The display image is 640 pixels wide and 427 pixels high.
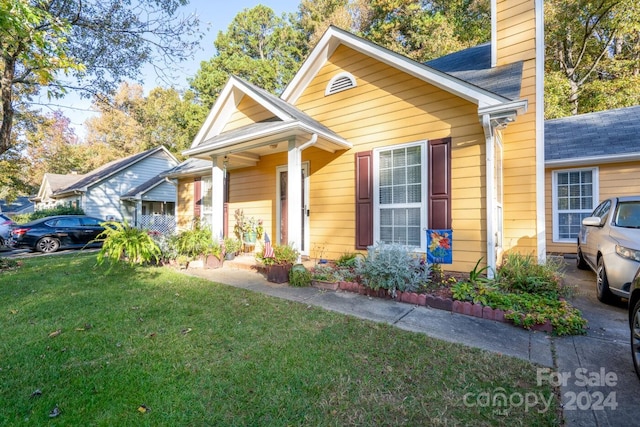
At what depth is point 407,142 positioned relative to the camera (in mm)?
5453

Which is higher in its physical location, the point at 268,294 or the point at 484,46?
the point at 484,46

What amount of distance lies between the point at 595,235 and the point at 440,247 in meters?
2.51

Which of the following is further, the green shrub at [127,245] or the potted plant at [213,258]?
the potted plant at [213,258]

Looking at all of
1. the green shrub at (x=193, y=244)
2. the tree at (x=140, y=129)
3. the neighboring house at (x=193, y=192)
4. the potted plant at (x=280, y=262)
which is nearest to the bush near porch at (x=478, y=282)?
the potted plant at (x=280, y=262)

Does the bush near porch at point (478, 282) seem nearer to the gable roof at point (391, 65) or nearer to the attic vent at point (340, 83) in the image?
the gable roof at point (391, 65)

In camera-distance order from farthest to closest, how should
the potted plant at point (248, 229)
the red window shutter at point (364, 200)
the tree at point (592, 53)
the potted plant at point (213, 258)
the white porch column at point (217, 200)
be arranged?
the tree at point (592, 53) → the potted plant at point (248, 229) → the white porch column at point (217, 200) → the potted plant at point (213, 258) → the red window shutter at point (364, 200)

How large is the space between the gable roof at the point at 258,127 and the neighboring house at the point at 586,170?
19.1 ft

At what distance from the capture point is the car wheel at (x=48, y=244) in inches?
435

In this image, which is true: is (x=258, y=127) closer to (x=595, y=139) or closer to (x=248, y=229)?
(x=248, y=229)

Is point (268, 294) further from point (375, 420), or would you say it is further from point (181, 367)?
point (375, 420)

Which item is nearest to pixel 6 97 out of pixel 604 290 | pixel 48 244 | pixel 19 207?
pixel 48 244

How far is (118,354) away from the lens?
267 centimetres

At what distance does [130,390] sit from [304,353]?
1.35m

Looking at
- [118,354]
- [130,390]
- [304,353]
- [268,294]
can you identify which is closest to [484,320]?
[304,353]
